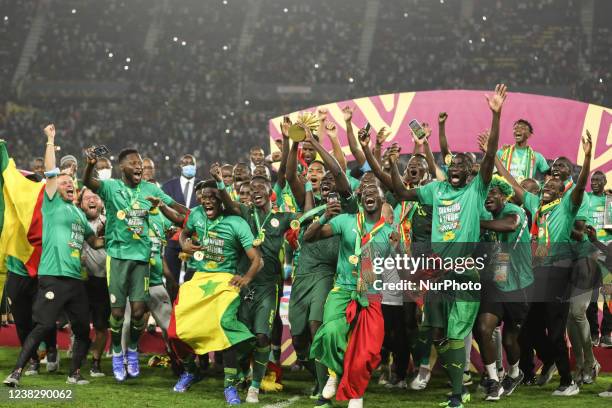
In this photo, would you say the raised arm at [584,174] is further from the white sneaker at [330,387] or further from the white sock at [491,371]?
the white sneaker at [330,387]

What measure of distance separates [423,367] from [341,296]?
5.73ft

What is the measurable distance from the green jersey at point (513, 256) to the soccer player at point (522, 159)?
7.96 ft

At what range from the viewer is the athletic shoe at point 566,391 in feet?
26.0

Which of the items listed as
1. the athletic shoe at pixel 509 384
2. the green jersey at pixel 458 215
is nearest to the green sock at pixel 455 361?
the green jersey at pixel 458 215

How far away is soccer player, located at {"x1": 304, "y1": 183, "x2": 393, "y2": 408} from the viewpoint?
21.5ft

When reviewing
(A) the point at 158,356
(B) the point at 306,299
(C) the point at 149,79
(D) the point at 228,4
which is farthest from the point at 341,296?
(D) the point at 228,4

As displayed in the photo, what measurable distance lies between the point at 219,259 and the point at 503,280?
2.32 m

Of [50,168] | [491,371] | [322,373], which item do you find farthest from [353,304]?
[50,168]

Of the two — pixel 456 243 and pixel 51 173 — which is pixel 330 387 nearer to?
pixel 456 243

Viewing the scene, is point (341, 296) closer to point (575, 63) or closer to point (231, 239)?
point (231, 239)

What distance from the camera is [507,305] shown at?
297 inches

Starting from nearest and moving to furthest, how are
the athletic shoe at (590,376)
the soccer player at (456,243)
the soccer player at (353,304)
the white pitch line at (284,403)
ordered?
the soccer player at (353,304)
the soccer player at (456,243)
the white pitch line at (284,403)
the athletic shoe at (590,376)

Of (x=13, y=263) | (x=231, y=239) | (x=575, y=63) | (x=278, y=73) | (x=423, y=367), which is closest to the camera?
(x=231, y=239)

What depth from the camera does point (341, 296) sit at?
680 centimetres
